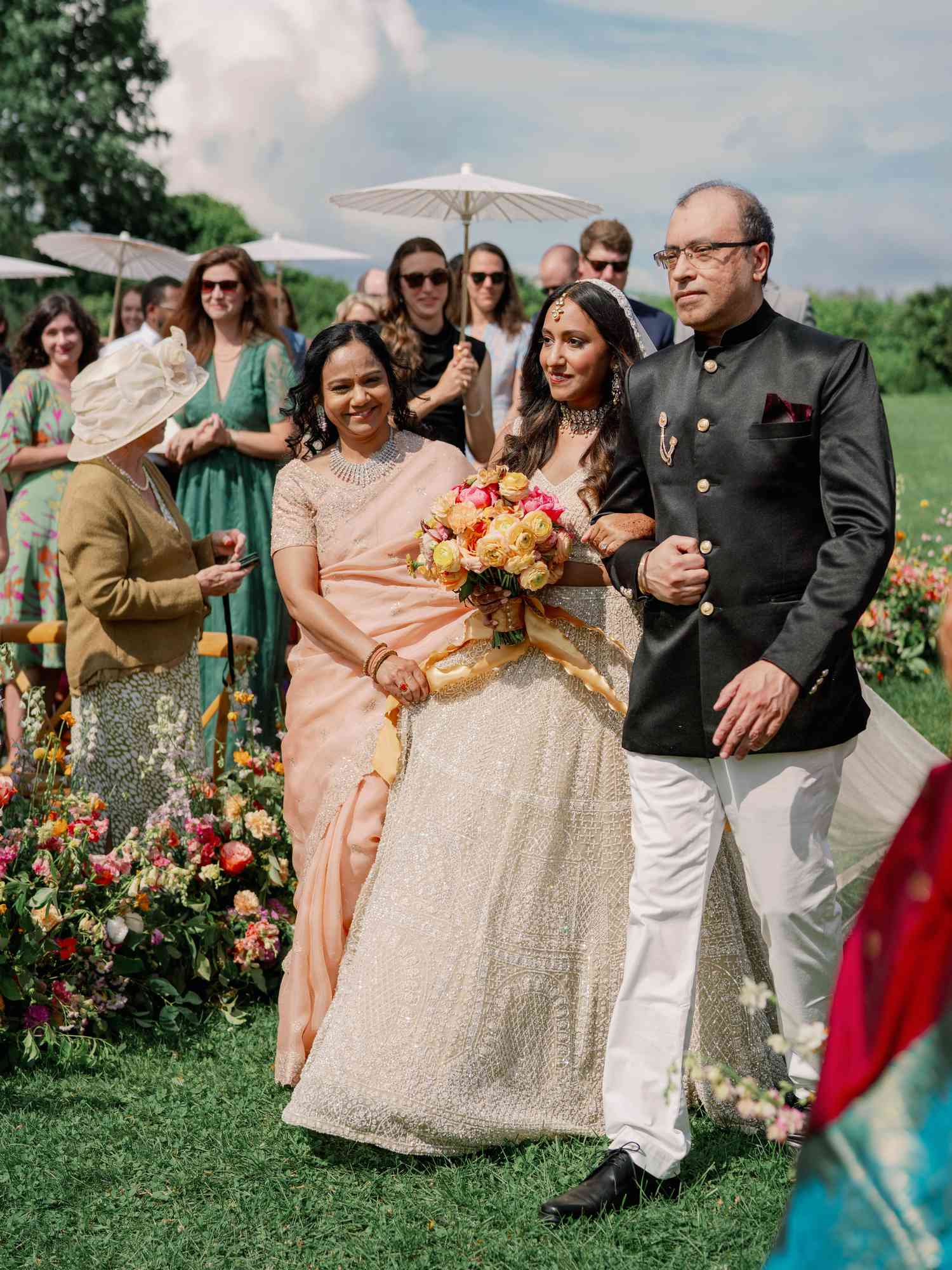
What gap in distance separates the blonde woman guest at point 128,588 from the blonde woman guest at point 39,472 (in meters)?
1.67

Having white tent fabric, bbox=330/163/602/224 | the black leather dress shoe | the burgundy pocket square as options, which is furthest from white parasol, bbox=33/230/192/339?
the black leather dress shoe

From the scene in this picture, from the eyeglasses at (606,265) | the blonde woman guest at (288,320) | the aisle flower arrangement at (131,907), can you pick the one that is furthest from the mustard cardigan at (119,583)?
the eyeglasses at (606,265)

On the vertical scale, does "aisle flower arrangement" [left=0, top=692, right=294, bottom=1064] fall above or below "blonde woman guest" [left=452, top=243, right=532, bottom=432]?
below

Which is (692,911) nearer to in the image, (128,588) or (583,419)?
(583,419)

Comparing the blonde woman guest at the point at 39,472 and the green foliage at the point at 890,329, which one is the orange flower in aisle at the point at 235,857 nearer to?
the blonde woman guest at the point at 39,472

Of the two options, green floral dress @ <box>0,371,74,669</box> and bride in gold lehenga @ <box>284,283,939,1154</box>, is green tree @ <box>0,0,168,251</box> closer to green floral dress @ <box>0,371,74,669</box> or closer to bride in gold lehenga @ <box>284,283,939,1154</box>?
green floral dress @ <box>0,371,74,669</box>

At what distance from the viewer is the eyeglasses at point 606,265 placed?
23.9 feet

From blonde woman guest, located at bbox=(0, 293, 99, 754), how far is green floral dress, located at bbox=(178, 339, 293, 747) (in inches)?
26.0

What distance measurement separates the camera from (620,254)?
732 cm

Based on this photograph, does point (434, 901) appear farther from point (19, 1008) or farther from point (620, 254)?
point (620, 254)

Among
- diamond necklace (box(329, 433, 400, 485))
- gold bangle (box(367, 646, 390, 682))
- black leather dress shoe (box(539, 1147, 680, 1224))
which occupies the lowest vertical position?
black leather dress shoe (box(539, 1147, 680, 1224))

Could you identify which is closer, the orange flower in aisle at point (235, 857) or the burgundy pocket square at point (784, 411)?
the burgundy pocket square at point (784, 411)

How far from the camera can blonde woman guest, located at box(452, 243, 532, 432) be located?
787cm

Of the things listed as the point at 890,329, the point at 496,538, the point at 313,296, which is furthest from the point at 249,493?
the point at 890,329
